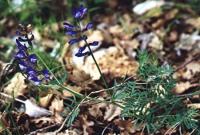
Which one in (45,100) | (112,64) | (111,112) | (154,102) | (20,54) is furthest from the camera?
(112,64)

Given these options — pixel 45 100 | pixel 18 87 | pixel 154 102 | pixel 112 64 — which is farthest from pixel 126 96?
pixel 112 64

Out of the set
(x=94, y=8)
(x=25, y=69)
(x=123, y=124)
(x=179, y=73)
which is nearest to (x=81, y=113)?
(x=123, y=124)

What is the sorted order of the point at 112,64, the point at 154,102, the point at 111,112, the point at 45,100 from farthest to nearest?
1. the point at 112,64
2. the point at 45,100
3. the point at 111,112
4. the point at 154,102

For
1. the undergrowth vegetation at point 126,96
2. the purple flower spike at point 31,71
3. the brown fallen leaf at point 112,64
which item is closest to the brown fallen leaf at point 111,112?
the undergrowth vegetation at point 126,96

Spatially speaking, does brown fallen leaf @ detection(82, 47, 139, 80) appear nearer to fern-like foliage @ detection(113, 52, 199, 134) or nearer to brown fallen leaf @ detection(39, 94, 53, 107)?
brown fallen leaf @ detection(39, 94, 53, 107)

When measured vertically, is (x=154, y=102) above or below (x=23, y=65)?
below

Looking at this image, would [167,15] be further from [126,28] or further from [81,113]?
[81,113]

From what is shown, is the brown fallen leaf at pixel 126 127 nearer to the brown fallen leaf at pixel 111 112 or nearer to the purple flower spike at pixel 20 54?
the brown fallen leaf at pixel 111 112

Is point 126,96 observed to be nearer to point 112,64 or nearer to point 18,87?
point 18,87
